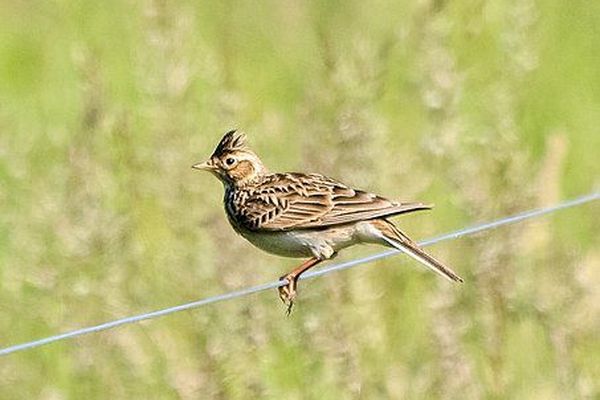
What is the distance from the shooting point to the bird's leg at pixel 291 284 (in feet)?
26.5

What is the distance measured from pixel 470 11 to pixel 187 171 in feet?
5.18

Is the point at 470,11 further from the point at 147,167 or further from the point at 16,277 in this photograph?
the point at 16,277

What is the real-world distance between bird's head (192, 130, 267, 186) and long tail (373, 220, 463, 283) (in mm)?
872

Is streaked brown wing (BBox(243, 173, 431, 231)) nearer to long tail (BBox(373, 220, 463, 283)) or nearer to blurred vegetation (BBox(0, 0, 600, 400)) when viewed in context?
long tail (BBox(373, 220, 463, 283))

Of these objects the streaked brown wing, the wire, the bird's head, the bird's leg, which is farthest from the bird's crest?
the wire

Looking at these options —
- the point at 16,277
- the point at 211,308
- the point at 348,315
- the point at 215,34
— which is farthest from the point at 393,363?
the point at 215,34

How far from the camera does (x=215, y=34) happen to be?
42.4 feet

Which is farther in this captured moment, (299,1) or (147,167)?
(299,1)

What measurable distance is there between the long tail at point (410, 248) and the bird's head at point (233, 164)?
0.87 metres

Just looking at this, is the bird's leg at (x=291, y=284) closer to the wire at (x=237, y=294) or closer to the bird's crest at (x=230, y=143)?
the wire at (x=237, y=294)

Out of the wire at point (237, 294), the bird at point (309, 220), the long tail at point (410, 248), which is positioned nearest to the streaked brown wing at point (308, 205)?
the bird at point (309, 220)

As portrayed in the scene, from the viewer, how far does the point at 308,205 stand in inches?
325

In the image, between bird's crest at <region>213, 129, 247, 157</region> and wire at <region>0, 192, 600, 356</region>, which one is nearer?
wire at <region>0, 192, 600, 356</region>

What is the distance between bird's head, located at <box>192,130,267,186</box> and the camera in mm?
8734
